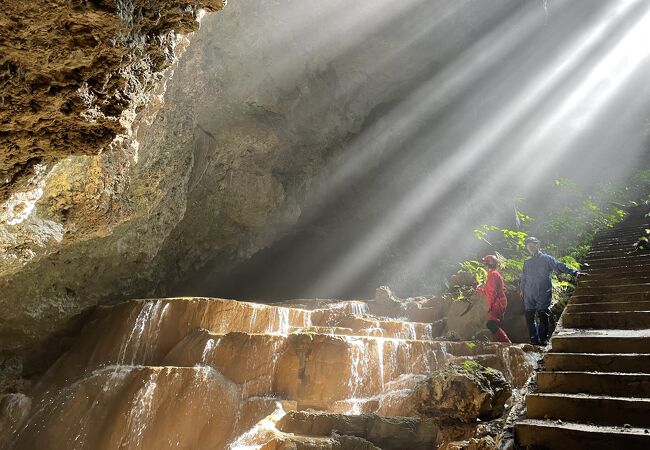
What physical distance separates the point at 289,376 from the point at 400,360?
2.06 metres

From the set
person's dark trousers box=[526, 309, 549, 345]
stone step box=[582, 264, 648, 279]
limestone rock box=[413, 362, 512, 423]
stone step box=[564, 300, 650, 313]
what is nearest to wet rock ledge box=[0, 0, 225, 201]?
limestone rock box=[413, 362, 512, 423]

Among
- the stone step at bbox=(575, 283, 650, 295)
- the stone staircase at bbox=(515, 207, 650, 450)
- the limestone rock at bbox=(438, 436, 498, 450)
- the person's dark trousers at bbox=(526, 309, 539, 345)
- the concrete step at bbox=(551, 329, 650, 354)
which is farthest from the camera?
the person's dark trousers at bbox=(526, 309, 539, 345)

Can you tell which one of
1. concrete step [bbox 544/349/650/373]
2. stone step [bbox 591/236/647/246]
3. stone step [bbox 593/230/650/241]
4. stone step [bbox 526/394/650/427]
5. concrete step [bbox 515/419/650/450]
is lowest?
concrete step [bbox 515/419/650/450]

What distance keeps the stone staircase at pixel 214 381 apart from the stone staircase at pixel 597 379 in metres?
1.86

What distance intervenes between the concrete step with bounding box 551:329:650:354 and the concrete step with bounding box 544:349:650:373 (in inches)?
11.7

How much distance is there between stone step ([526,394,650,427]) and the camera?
2781 mm

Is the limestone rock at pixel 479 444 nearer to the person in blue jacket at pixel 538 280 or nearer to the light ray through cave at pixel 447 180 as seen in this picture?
the person in blue jacket at pixel 538 280

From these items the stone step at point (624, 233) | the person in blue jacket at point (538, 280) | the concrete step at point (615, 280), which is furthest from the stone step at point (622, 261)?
the stone step at point (624, 233)

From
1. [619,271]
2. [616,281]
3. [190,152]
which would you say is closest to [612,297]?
[616,281]

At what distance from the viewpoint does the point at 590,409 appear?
2.92 m

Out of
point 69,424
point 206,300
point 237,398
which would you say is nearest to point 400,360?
point 237,398

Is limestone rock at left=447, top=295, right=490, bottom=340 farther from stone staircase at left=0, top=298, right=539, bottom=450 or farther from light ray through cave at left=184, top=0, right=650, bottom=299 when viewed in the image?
light ray through cave at left=184, top=0, right=650, bottom=299

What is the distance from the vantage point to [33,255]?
6.39m

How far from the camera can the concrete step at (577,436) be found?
2486 mm
